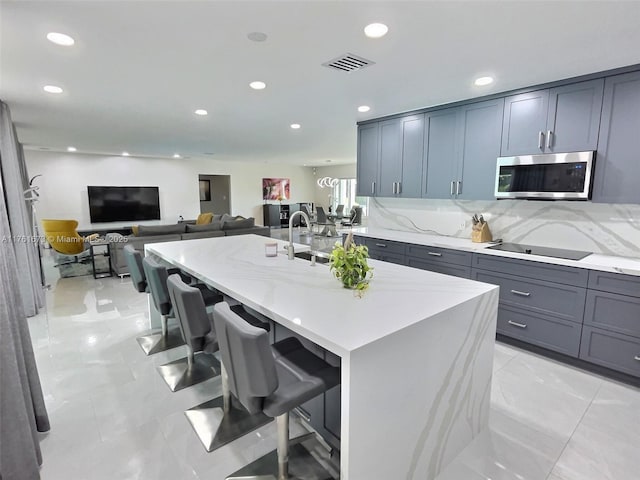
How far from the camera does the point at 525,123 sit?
10.1ft

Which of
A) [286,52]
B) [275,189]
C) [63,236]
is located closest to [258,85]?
[286,52]

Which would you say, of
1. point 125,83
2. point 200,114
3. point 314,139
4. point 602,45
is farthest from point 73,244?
point 602,45

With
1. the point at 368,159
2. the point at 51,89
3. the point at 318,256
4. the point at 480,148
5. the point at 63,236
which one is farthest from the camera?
the point at 63,236

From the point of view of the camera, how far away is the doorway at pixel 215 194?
11.3m

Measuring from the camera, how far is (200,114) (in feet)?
13.2

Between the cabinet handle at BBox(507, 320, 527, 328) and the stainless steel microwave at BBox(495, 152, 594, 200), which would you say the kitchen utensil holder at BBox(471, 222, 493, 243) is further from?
the cabinet handle at BBox(507, 320, 527, 328)

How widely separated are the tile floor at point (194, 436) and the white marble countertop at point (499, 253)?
89 cm

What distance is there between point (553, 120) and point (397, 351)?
2790 mm

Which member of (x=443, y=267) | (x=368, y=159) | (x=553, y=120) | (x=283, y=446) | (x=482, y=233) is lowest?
(x=283, y=446)

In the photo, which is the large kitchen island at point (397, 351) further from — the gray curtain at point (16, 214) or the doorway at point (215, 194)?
the doorway at point (215, 194)

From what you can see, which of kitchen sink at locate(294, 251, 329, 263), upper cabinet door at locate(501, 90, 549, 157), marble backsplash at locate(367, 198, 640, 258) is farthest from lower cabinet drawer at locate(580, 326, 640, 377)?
kitchen sink at locate(294, 251, 329, 263)

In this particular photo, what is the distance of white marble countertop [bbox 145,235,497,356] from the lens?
136 centimetres

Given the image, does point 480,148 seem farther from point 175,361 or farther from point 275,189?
point 275,189

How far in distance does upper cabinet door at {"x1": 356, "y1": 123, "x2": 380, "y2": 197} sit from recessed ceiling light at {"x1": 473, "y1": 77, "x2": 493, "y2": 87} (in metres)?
1.59
